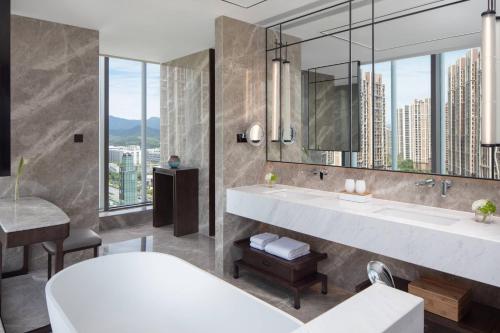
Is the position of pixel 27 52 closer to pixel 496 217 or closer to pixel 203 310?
pixel 203 310

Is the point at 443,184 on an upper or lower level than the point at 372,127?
lower

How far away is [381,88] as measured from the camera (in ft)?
9.36

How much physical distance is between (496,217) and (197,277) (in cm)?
199

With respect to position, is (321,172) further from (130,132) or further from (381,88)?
(130,132)

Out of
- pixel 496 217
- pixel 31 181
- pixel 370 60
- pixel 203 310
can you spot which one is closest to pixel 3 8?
pixel 31 181

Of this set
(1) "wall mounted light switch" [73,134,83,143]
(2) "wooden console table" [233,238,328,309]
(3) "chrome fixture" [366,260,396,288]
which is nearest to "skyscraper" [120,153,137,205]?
(1) "wall mounted light switch" [73,134,83,143]

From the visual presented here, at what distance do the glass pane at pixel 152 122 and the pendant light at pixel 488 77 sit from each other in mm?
4792


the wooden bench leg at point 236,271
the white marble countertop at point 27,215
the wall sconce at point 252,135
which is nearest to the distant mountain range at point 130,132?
the white marble countertop at point 27,215

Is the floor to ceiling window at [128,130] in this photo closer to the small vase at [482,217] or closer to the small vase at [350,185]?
the small vase at [350,185]

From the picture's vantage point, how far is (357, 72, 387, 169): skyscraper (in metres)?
2.85

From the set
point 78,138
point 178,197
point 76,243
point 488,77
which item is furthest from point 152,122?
point 488,77

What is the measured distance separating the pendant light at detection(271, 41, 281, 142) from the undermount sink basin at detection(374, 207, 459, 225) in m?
1.46

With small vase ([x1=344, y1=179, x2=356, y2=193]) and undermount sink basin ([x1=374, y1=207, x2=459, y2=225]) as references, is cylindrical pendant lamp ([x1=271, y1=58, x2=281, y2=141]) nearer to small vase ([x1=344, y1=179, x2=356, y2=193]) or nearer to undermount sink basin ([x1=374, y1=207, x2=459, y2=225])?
small vase ([x1=344, y1=179, x2=356, y2=193])

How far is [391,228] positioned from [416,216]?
39 cm
